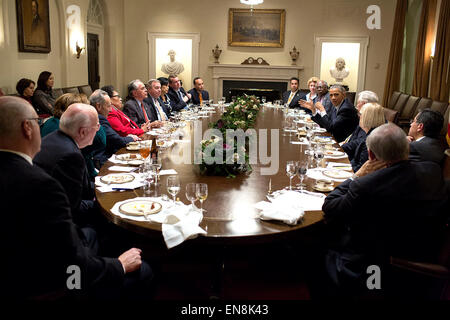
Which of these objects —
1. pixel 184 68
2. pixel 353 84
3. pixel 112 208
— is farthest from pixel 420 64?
pixel 112 208

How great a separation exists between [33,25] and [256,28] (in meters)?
5.39

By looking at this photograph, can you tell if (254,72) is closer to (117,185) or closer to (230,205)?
(117,185)

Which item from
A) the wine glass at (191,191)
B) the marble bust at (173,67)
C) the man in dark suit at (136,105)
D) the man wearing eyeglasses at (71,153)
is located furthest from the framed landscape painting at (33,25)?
the wine glass at (191,191)

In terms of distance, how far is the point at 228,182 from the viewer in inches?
100

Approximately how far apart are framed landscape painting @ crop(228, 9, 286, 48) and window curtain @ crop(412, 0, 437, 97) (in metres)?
3.21

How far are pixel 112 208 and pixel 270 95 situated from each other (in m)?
8.91

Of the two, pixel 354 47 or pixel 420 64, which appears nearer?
pixel 420 64

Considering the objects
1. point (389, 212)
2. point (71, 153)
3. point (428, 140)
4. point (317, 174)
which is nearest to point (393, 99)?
point (428, 140)

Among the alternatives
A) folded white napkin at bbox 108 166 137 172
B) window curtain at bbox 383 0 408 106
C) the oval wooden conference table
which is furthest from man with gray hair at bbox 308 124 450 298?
window curtain at bbox 383 0 408 106

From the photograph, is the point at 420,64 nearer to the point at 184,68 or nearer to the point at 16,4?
the point at 184,68

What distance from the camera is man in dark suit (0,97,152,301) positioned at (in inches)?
55.2
